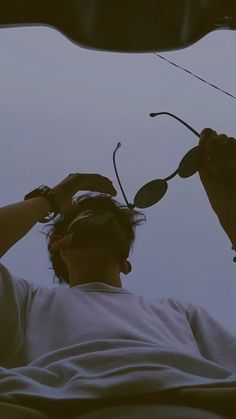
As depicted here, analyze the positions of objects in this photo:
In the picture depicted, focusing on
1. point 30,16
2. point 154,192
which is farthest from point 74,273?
point 30,16

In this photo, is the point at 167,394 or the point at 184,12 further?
the point at 184,12

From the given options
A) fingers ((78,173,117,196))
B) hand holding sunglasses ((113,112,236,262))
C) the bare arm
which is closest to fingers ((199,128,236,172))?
hand holding sunglasses ((113,112,236,262))

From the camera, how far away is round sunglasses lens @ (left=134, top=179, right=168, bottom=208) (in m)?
0.98

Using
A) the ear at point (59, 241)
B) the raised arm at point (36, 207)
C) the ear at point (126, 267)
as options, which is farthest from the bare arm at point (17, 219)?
the ear at point (126, 267)

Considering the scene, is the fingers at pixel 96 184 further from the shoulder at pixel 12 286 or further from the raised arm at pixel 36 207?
the shoulder at pixel 12 286

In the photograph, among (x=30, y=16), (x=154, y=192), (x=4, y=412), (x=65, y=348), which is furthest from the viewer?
(x=30, y=16)

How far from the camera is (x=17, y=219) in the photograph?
0.96 m

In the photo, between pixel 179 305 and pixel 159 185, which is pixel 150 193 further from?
pixel 179 305

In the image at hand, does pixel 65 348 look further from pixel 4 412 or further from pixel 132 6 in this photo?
pixel 132 6

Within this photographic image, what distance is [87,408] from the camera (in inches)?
26.4

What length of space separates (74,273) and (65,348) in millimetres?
308

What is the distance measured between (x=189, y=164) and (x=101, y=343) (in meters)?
0.33

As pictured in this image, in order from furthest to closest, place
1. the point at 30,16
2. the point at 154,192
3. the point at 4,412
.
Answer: the point at 30,16
the point at 154,192
the point at 4,412

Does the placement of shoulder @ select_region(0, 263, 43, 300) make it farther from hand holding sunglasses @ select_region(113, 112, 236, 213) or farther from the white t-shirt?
hand holding sunglasses @ select_region(113, 112, 236, 213)
